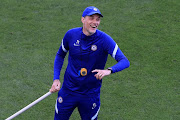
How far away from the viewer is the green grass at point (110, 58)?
7477mm

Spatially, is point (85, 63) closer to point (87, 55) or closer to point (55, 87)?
point (87, 55)

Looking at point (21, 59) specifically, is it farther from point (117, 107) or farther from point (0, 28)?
point (117, 107)

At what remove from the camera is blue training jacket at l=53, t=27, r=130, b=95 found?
535cm

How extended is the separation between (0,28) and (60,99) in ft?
17.6

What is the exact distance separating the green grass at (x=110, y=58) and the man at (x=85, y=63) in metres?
1.51

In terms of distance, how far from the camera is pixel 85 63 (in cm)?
543

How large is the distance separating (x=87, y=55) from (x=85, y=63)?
129mm

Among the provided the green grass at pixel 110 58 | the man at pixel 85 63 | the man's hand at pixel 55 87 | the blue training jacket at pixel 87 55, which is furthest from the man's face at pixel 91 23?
the green grass at pixel 110 58

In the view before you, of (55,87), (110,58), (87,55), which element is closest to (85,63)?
(87,55)

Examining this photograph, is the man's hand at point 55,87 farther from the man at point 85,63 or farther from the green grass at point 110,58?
the green grass at point 110,58

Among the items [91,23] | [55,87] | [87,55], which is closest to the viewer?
[91,23]

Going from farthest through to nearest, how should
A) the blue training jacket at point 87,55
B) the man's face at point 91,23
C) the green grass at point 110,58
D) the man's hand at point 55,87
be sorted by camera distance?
the green grass at point 110,58
the man's hand at point 55,87
the blue training jacket at point 87,55
the man's face at point 91,23

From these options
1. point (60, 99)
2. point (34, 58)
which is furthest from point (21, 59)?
point (60, 99)

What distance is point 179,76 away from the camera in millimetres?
8484
